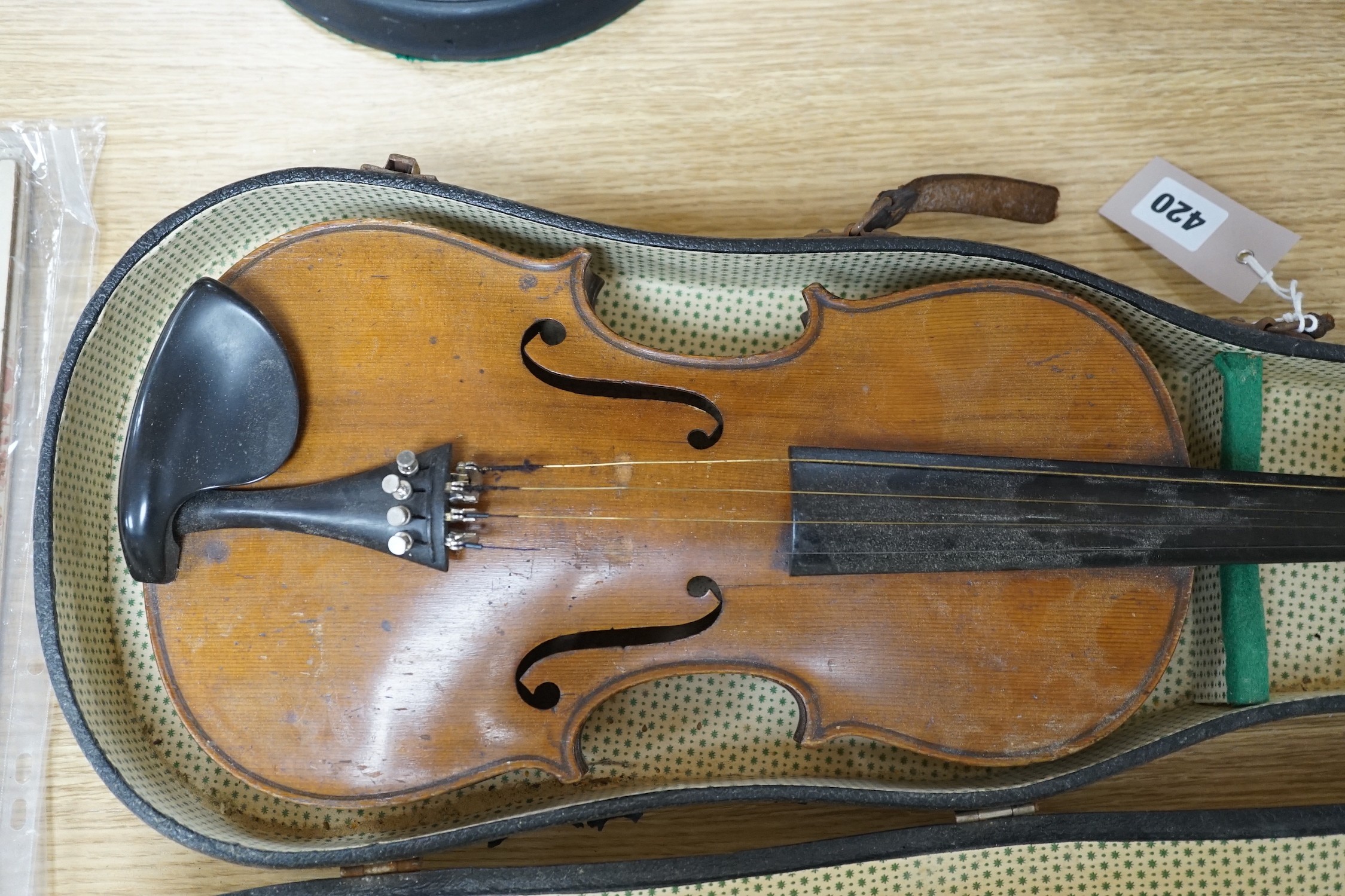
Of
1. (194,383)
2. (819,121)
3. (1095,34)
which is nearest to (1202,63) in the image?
(1095,34)

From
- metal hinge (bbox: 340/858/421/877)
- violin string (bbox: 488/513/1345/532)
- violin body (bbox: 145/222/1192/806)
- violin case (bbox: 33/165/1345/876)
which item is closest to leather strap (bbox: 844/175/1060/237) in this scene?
violin case (bbox: 33/165/1345/876)

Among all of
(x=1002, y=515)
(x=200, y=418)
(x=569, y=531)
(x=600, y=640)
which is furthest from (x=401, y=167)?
(x=1002, y=515)

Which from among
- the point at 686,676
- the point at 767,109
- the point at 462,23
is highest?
the point at 462,23

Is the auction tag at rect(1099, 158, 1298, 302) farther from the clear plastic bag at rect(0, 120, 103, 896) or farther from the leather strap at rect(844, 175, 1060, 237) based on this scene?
the clear plastic bag at rect(0, 120, 103, 896)

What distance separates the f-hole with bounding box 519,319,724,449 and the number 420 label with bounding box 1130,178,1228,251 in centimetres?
99

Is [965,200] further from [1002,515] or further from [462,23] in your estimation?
[462,23]

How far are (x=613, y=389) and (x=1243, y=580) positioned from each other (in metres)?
1.04

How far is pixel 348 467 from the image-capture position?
1.35 metres

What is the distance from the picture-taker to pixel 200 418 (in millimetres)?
1340

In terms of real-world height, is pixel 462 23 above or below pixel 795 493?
above

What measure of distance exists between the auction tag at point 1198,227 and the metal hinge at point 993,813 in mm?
1012

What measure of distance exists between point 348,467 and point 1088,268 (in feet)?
4.47

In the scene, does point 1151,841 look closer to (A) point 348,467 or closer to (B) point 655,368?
(B) point 655,368

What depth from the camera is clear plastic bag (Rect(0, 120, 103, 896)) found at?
65.2 inches
